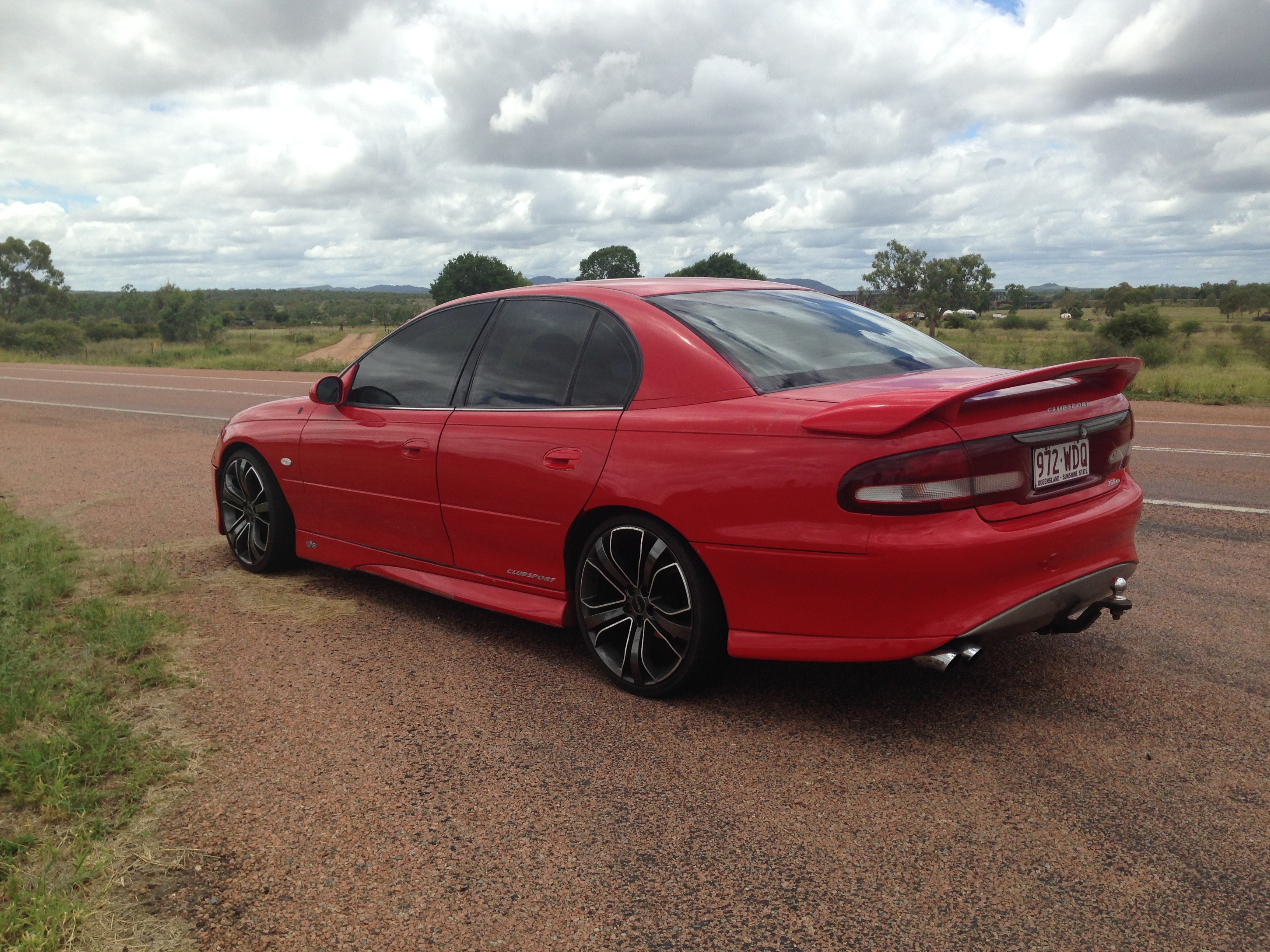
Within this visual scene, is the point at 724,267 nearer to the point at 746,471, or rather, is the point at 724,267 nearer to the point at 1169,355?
the point at 1169,355

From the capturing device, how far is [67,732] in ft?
11.4

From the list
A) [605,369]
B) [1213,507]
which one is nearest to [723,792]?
[605,369]

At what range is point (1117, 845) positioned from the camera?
2717 mm

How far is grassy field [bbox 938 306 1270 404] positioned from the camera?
1597 cm

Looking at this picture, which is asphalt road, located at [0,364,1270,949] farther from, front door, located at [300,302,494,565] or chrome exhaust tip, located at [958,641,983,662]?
front door, located at [300,302,494,565]

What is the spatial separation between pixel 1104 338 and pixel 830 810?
106ft

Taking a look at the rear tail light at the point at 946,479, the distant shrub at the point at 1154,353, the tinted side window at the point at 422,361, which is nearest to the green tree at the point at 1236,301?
the distant shrub at the point at 1154,353

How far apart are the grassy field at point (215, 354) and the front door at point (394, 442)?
14.9 m

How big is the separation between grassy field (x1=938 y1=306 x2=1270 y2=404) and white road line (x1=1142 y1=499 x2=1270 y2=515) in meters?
7.77

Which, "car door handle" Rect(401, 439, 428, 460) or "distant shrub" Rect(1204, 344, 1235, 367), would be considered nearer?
"car door handle" Rect(401, 439, 428, 460)

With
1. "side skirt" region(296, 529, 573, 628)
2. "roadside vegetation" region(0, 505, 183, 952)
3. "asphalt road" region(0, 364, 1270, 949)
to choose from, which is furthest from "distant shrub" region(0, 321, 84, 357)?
"asphalt road" region(0, 364, 1270, 949)

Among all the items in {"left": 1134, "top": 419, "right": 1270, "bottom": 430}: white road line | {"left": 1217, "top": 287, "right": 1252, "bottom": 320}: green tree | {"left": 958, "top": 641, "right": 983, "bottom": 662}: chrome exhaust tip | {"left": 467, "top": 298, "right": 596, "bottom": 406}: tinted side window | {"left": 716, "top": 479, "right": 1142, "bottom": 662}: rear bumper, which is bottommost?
{"left": 1134, "top": 419, "right": 1270, "bottom": 430}: white road line

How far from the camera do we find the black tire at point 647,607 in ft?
11.7

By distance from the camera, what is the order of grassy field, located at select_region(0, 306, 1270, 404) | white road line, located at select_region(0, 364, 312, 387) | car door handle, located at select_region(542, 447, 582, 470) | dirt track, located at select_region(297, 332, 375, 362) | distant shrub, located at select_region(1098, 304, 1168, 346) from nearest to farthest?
car door handle, located at select_region(542, 447, 582, 470), grassy field, located at select_region(0, 306, 1270, 404), white road line, located at select_region(0, 364, 312, 387), distant shrub, located at select_region(1098, 304, 1168, 346), dirt track, located at select_region(297, 332, 375, 362)
